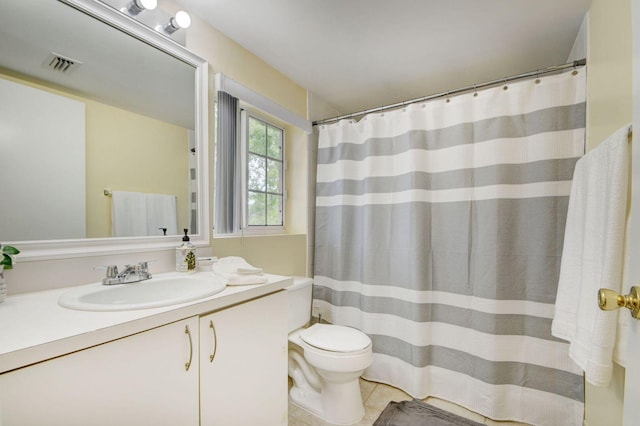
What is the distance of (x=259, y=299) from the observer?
1.13 metres

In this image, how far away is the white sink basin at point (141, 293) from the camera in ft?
2.64

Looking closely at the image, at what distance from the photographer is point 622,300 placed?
524 millimetres

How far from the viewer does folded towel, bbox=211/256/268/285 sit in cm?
115

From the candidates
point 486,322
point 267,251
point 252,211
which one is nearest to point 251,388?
point 267,251

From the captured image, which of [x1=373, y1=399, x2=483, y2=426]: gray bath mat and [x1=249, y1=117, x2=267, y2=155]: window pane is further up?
[x1=249, y1=117, x2=267, y2=155]: window pane

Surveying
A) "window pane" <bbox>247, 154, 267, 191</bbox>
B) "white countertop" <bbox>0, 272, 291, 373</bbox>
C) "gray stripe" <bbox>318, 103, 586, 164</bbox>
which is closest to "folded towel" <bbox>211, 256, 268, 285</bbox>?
"white countertop" <bbox>0, 272, 291, 373</bbox>

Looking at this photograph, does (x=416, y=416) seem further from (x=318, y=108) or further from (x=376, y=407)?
(x=318, y=108)

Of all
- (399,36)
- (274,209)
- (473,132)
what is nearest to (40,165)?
(274,209)

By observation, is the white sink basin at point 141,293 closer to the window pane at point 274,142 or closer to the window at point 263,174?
the window at point 263,174

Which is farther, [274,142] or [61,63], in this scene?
[274,142]

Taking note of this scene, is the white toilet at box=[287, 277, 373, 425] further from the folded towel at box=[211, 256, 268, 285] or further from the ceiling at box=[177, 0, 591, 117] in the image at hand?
the ceiling at box=[177, 0, 591, 117]

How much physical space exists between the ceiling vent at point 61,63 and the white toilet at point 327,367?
140 centimetres

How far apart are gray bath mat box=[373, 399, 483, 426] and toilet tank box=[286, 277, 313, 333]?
27.8 inches

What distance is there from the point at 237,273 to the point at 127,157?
0.71 meters
